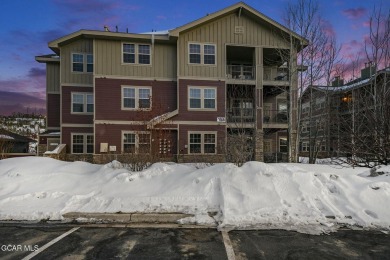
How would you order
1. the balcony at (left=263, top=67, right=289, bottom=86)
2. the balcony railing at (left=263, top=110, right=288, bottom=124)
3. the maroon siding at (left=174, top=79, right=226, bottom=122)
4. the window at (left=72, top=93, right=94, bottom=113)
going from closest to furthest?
the maroon siding at (left=174, top=79, right=226, bottom=122)
the window at (left=72, top=93, right=94, bottom=113)
the balcony railing at (left=263, top=110, right=288, bottom=124)
the balcony at (left=263, top=67, right=289, bottom=86)

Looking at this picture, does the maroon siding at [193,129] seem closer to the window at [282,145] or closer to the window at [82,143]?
the window at [82,143]

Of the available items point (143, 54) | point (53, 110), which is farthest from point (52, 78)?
point (143, 54)

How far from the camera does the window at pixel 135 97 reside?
2230cm

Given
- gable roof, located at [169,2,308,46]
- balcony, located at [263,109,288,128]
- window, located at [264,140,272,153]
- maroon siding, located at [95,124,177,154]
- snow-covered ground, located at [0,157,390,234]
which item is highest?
gable roof, located at [169,2,308,46]

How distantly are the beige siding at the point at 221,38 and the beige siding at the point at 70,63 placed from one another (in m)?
7.56

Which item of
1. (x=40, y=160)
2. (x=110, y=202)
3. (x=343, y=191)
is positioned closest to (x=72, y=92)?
(x=40, y=160)

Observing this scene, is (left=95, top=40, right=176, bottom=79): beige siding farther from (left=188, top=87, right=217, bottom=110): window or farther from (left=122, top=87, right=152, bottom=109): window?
(left=188, top=87, right=217, bottom=110): window

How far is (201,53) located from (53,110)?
540 inches

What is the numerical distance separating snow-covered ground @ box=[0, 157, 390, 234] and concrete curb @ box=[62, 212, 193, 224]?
241 millimetres

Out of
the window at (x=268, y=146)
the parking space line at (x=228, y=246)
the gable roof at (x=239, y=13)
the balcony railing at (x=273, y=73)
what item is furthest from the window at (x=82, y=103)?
the parking space line at (x=228, y=246)

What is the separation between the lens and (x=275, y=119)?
82.3ft

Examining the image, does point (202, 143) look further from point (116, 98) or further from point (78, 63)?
point (78, 63)

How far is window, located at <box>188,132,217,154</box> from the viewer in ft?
73.7

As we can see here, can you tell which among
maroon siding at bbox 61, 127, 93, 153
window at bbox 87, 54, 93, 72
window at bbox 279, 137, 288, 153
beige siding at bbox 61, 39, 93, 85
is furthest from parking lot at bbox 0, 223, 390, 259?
window at bbox 279, 137, 288, 153
